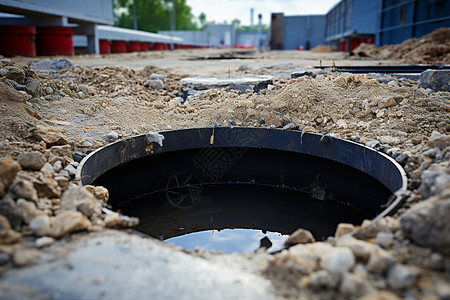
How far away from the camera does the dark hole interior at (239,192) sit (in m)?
3.96

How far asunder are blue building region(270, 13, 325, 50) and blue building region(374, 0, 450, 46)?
16431 mm

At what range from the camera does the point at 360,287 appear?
1536 mm

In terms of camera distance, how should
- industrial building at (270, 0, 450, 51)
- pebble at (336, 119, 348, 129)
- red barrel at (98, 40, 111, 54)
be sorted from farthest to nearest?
red barrel at (98, 40, 111, 54)
industrial building at (270, 0, 450, 51)
pebble at (336, 119, 348, 129)

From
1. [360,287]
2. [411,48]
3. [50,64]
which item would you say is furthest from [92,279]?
[411,48]

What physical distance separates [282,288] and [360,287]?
1.08 ft

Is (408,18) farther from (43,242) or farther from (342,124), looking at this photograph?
(43,242)

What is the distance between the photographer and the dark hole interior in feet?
13.0

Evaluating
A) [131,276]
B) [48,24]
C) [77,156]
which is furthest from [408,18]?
[131,276]

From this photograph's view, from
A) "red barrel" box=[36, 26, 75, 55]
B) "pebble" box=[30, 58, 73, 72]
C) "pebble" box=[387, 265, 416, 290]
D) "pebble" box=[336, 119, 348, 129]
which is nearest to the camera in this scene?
"pebble" box=[387, 265, 416, 290]

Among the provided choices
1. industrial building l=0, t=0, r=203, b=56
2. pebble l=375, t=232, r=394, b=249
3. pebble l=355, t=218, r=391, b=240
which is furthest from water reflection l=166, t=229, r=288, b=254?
industrial building l=0, t=0, r=203, b=56

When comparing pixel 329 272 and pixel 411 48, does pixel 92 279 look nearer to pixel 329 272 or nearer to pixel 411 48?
pixel 329 272

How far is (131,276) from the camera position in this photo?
167 cm

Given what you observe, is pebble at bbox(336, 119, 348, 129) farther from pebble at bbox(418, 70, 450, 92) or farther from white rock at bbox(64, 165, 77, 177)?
white rock at bbox(64, 165, 77, 177)

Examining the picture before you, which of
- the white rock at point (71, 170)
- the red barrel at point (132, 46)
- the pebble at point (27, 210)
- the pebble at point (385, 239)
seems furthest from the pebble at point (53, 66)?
the red barrel at point (132, 46)
